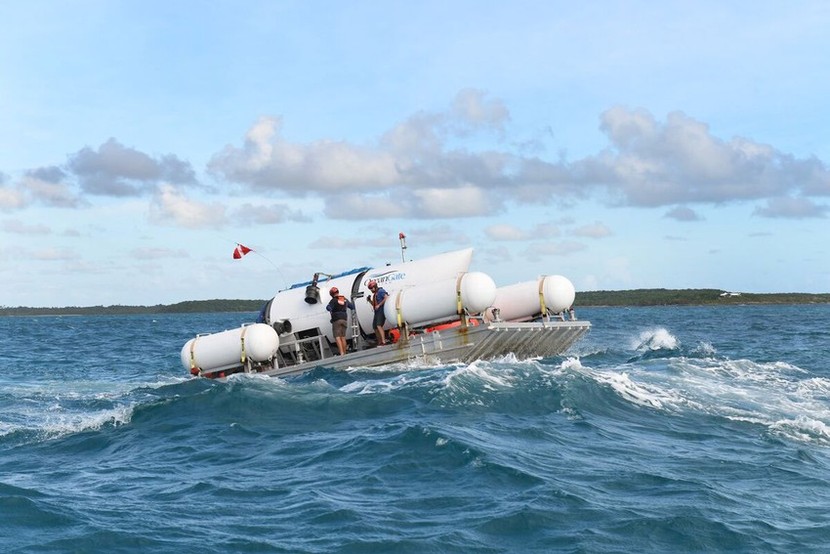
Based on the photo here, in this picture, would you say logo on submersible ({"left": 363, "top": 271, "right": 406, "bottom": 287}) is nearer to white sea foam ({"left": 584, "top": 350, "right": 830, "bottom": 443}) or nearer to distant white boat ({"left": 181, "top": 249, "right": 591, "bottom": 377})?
distant white boat ({"left": 181, "top": 249, "right": 591, "bottom": 377})

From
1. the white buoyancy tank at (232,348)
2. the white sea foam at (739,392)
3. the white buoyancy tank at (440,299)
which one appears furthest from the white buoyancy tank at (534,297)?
the white buoyancy tank at (232,348)

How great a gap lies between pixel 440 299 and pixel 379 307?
6.01 feet

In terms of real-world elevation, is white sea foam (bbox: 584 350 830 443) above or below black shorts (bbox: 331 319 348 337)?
below

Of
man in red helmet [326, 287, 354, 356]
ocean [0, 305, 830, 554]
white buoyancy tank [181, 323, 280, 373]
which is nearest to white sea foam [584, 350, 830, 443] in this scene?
ocean [0, 305, 830, 554]

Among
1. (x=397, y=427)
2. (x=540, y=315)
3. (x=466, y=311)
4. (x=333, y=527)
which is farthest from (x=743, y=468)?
(x=540, y=315)

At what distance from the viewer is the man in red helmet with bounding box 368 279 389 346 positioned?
71.9ft

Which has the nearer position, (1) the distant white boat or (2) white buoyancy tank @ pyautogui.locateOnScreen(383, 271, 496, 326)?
(2) white buoyancy tank @ pyautogui.locateOnScreen(383, 271, 496, 326)

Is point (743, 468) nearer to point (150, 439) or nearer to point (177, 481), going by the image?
point (177, 481)

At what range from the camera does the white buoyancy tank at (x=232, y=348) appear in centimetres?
2239

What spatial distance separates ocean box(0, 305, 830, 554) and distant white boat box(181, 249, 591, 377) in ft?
4.00

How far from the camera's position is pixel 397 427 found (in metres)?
12.9

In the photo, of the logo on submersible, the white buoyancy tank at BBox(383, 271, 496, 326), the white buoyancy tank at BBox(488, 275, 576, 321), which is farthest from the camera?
the logo on submersible

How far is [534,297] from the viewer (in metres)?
23.0

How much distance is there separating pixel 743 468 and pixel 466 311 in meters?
10.1
